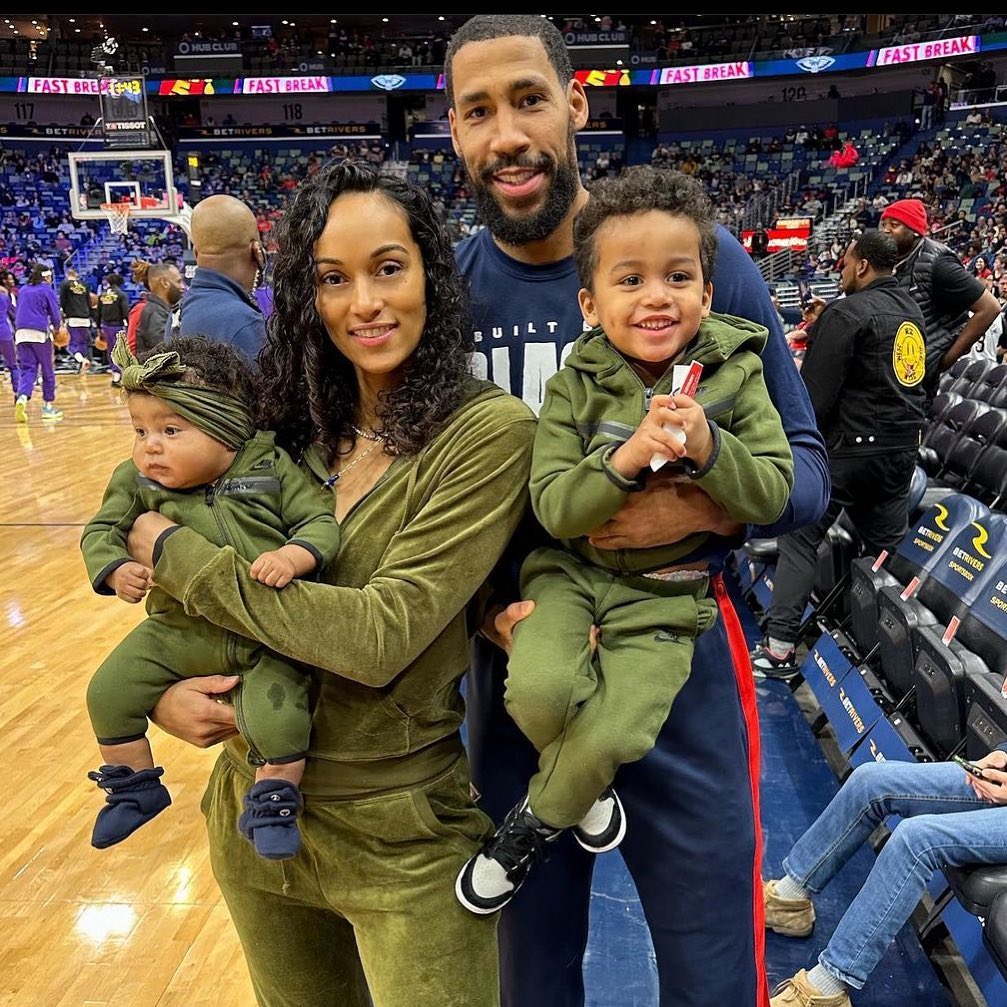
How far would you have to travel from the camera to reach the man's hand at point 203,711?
117 centimetres

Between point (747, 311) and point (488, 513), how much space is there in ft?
Answer: 1.80

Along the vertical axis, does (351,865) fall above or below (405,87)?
below

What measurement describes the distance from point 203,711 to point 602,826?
1.81ft

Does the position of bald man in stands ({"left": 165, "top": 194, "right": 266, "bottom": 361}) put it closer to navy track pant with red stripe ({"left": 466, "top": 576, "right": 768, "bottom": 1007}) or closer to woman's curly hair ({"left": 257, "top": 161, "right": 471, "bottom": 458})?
woman's curly hair ({"left": 257, "top": 161, "right": 471, "bottom": 458})

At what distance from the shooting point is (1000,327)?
8.00 meters

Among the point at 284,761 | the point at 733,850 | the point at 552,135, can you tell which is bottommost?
the point at 733,850

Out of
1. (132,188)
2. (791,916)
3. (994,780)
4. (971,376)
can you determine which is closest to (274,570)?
(994,780)

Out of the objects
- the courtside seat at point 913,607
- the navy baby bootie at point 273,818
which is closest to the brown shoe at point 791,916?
the courtside seat at point 913,607

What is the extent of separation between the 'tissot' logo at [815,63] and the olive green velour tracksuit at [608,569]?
2392cm

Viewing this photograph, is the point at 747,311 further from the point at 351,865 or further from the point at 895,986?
the point at 895,986

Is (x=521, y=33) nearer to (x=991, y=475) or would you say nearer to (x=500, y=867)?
(x=500, y=867)

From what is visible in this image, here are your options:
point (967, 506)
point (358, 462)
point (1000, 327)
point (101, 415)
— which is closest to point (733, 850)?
point (358, 462)

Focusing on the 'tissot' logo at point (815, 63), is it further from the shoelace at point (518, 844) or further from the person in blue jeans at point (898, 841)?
the shoelace at point (518, 844)

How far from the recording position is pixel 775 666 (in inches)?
154
